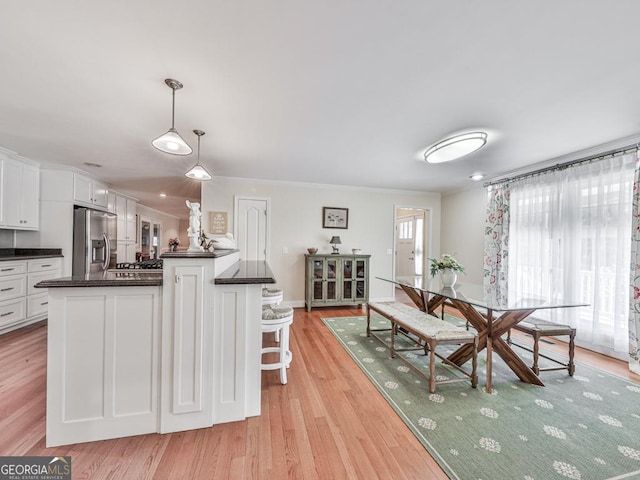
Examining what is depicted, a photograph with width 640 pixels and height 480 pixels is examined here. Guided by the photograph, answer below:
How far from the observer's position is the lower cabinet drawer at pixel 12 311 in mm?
3035

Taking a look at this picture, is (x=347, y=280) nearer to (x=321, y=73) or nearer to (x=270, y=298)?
(x=270, y=298)

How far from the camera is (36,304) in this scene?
348 centimetres

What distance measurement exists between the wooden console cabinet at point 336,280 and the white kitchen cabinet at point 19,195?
13.2 ft

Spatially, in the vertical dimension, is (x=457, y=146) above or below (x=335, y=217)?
above

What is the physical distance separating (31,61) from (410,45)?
2.29 metres

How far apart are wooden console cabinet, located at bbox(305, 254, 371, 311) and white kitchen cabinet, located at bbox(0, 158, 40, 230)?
4.03 m

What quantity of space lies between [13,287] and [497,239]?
6.63 meters

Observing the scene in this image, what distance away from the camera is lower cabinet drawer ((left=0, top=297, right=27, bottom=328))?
3.04m

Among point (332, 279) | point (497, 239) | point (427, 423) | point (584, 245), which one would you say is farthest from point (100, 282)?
point (497, 239)

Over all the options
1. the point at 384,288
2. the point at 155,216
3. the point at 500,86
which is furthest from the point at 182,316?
the point at 155,216

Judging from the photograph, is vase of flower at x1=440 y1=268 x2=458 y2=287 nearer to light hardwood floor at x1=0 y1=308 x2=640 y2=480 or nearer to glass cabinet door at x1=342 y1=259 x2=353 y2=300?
light hardwood floor at x1=0 y1=308 x2=640 y2=480

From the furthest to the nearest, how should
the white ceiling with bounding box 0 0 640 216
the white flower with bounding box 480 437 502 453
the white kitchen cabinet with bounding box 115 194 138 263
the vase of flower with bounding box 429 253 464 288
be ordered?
the white kitchen cabinet with bounding box 115 194 138 263 < the vase of flower with bounding box 429 253 464 288 < the white flower with bounding box 480 437 502 453 < the white ceiling with bounding box 0 0 640 216

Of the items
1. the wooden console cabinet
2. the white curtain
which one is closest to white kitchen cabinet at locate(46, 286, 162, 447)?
the wooden console cabinet

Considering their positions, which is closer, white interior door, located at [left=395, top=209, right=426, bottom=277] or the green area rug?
the green area rug
